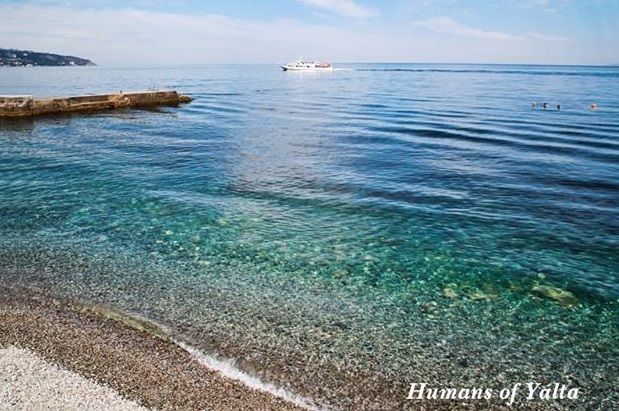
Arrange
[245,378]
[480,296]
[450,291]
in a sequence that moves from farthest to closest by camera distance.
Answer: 1. [450,291]
2. [480,296]
3. [245,378]

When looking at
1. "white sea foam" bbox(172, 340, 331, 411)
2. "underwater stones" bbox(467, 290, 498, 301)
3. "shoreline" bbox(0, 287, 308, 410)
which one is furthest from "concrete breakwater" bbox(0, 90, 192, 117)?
"underwater stones" bbox(467, 290, 498, 301)

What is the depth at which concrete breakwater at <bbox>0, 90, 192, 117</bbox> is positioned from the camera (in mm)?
33250

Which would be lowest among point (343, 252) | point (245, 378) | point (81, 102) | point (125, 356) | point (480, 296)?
point (245, 378)

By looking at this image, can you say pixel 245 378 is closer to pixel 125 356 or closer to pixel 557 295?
pixel 125 356

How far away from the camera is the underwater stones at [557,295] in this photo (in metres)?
9.05

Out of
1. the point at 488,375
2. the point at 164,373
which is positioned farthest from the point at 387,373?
the point at 164,373

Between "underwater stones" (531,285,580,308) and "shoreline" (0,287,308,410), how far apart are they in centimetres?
615

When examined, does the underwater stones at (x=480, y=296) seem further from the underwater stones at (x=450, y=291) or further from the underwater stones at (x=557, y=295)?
the underwater stones at (x=557, y=295)

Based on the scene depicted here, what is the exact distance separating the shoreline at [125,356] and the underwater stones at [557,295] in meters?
6.15

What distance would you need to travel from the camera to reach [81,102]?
125 feet

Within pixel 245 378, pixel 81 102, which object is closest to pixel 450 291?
pixel 245 378

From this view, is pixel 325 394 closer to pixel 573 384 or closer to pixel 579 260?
pixel 573 384

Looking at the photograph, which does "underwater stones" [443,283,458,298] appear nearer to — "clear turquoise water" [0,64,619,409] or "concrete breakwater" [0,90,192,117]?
"clear turquoise water" [0,64,619,409]

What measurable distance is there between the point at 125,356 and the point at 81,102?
3782 centimetres
